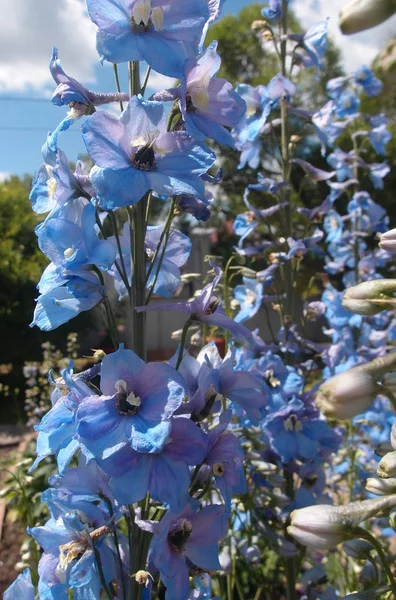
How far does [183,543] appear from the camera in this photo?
3.52 ft

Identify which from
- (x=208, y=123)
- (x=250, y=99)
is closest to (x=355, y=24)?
(x=208, y=123)

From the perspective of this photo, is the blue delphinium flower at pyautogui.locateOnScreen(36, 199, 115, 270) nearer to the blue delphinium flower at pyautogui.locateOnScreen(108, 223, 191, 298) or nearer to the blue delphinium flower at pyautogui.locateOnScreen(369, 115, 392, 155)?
the blue delphinium flower at pyautogui.locateOnScreen(108, 223, 191, 298)

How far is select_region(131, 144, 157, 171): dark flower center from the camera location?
1.03 meters

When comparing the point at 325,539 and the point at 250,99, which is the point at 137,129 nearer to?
the point at 325,539

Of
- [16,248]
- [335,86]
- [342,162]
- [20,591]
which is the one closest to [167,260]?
[20,591]

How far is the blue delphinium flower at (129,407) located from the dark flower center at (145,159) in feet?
1.04

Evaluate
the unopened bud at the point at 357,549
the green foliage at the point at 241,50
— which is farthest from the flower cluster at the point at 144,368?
the green foliage at the point at 241,50

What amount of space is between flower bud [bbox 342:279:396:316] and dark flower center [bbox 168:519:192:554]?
0.50m

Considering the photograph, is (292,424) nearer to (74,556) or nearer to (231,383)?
(231,383)

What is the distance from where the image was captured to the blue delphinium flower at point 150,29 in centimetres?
99

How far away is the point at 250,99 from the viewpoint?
7.68 ft

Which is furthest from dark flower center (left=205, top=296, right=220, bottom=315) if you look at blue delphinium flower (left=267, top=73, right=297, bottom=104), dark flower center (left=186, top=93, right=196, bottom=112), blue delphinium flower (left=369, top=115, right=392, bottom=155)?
blue delphinium flower (left=369, top=115, right=392, bottom=155)

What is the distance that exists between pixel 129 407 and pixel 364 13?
699 millimetres

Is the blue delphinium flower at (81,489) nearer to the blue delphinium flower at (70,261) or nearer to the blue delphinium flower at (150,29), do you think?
the blue delphinium flower at (70,261)
